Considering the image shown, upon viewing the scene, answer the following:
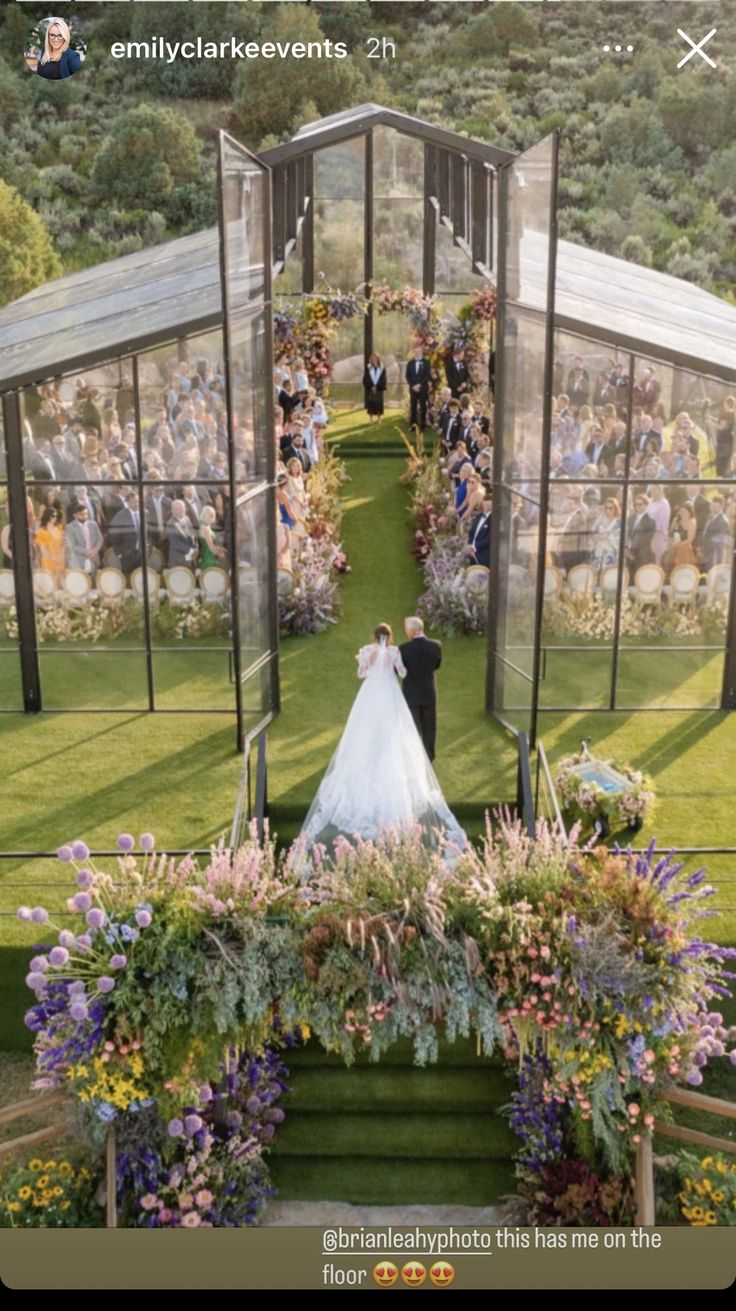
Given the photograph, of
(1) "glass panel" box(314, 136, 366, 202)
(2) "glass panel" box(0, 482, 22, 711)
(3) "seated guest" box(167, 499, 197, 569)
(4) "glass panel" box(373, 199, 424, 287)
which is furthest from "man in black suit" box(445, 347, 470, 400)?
(2) "glass panel" box(0, 482, 22, 711)

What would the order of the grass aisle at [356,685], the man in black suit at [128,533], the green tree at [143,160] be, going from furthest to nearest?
the green tree at [143,160]
the man in black suit at [128,533]
the grass aisle at [356,685]

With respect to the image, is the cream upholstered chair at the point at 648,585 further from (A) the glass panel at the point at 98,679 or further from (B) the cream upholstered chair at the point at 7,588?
(B) the cream upholstered chair at the point at 7,588

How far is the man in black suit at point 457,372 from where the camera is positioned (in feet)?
74.1

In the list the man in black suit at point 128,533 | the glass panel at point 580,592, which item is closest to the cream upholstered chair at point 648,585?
the glass panel at point 580,592

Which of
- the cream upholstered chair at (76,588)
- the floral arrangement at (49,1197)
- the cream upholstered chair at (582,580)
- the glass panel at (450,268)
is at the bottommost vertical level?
the floral arrangement at (49,1197)

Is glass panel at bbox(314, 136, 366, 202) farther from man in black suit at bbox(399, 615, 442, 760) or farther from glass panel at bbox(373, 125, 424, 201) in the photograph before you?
man in black suit at bbox(399, 615, 442, 760)

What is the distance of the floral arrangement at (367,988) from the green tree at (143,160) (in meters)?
37.7

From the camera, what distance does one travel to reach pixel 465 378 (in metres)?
22.7

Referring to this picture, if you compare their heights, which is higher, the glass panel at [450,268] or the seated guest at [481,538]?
the glass panel at [450,268]

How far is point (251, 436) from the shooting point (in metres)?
13.5

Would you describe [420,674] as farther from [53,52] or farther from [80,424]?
[53,52]

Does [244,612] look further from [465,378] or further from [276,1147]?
[465,378]

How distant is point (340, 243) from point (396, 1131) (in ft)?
65.3

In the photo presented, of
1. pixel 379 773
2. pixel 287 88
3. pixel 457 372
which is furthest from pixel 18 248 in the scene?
pixel 379 773
